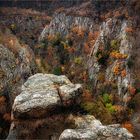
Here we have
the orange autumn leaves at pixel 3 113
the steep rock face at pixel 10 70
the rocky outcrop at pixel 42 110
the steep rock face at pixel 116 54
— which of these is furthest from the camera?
the steep rock face at pixel 116 54

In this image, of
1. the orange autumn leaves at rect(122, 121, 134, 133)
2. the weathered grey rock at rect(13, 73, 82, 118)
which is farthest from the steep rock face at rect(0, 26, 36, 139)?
the orange autumn leaves at rect(122, 121, 134, 133)

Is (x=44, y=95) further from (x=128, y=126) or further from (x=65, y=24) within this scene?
(x=65, y=24)

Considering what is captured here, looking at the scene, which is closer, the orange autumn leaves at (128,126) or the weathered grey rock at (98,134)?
the weathered grey rock at (98,134)

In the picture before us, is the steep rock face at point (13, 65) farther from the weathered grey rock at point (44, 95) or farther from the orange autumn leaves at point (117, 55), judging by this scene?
the orange autumn leaves at point (117, 55)

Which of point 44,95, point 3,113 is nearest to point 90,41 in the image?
point 3,113

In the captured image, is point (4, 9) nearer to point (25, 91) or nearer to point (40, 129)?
point (25, 91)

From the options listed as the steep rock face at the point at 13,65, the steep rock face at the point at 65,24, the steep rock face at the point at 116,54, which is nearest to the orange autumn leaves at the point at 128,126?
the steep rock face at the point at 116,54

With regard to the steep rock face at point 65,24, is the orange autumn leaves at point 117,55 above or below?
below

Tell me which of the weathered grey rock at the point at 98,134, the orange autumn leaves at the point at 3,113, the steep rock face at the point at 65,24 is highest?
the steep rock face at the point at 65,24

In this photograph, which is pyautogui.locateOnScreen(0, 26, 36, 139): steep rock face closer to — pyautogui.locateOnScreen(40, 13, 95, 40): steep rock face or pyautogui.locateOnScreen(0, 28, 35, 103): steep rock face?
pyautogui.locateOnScreen(0, 28, 35, 103): steep rock face

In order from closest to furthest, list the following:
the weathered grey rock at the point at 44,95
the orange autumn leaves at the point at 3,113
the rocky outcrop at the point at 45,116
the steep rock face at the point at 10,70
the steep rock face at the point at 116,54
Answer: the rocky outcrop at the point at 45,116 → the weathered grey rock at the point at 44,95 → the orange autumn leaves at the point at 3,113 → the steep rock face at the point at 10,70 → the steep rock face at the point at 116,54
